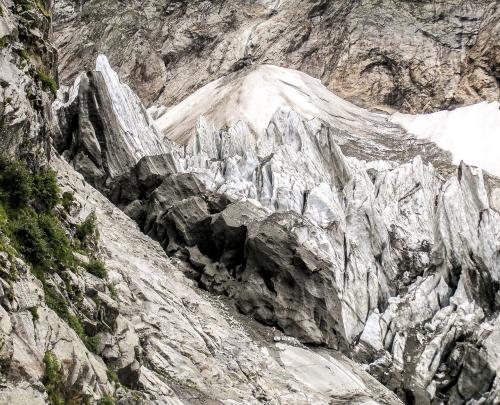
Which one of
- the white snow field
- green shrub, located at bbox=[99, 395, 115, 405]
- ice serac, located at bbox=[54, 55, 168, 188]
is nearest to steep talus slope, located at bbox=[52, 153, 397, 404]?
green shrub, located at bbox=[99, 395, 115, 405]

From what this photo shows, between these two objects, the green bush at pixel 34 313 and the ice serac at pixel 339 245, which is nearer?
Answer: the green bush at pixel 34 313

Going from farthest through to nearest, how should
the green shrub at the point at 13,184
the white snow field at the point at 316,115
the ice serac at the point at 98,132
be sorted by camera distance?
the white snow field at the point at 316,115, the ice serac at the point at 98,132, the green shrub at the point at 13,184

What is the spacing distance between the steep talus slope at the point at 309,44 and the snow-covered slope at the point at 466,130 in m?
5.11

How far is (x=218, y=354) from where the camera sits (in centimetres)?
1933

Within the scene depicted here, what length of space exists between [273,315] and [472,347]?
526 inches

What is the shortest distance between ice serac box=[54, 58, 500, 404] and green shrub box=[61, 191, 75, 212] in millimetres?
10424

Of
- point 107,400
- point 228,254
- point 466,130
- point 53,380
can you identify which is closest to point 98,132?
point 228,254

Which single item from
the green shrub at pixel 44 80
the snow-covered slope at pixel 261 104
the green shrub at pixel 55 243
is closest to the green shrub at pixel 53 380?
the green shrub at pixel 55 243

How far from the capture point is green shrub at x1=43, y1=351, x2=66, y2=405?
9688 millimetres

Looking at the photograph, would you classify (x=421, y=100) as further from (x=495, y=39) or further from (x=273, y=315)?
(x=273, y=315)

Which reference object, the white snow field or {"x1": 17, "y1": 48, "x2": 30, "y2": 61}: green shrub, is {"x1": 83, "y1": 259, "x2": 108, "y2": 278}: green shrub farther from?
the white snow field

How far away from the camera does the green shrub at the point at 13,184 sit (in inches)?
521

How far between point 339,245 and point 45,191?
959 inches

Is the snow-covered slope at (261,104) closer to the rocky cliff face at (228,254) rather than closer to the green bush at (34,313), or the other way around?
the rocky cliff face at (228,254)
